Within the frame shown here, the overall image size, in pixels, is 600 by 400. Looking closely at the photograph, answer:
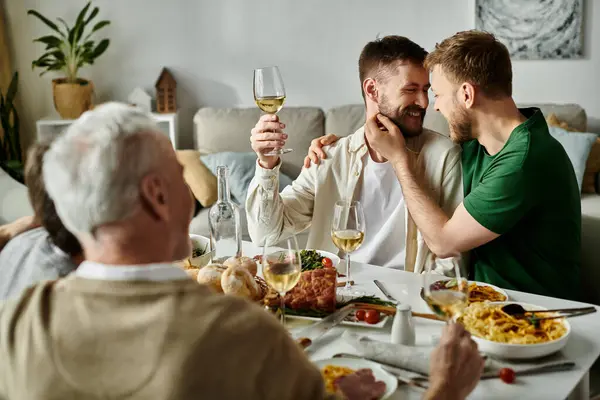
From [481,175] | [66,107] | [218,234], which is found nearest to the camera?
[218,234]

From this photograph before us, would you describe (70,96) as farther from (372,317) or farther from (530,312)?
(530,312)

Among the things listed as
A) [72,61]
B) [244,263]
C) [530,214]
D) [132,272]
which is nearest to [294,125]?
[72,61]

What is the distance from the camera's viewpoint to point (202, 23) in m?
4.98

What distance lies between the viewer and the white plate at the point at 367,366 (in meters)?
1.26

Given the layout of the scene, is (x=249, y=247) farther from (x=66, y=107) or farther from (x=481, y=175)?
(x=66, y=107)

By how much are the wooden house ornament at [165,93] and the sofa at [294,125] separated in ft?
1.16

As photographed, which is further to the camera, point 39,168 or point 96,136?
point 39,168

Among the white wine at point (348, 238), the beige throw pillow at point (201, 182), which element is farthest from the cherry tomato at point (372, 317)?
the beige throw pillow at point (201, 182)

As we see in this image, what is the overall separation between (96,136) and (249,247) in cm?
123

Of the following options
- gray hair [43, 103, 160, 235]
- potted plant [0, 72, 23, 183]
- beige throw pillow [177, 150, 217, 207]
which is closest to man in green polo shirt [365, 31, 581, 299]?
gray hair [43, 103, 160, 235]

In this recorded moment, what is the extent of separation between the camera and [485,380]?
1311 millimetres

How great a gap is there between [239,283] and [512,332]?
2.06 ft

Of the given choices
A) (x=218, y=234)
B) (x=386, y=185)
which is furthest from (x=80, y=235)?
(x=386, y=185)

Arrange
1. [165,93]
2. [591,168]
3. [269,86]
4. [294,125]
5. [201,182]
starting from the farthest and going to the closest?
[165,93] < [294,125] < [201,182] < [591,168] < [269,86]
